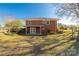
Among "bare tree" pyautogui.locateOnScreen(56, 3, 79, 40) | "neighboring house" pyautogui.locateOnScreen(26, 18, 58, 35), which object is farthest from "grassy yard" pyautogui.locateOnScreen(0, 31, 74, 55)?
"bare tree" pyautogui.locateOnScreen(56, 3, 79, 40)

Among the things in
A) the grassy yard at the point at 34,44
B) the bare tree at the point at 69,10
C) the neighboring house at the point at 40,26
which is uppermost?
the bare tree at the point at 69,10

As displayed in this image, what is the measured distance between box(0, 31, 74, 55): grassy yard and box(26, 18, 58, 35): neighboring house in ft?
0.22

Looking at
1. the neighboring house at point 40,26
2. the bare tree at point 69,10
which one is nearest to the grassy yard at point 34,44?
the neighboring house at point 40,26

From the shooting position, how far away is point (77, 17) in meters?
3.69

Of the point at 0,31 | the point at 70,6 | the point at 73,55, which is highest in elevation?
the point at 70,6

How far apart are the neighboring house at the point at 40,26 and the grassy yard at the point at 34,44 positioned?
0.07 metres

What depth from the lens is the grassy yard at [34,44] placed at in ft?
12.0

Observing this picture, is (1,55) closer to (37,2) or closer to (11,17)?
(11,17)

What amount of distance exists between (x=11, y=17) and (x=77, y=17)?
0.72 metres

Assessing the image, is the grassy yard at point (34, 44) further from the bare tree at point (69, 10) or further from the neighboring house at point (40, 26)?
the bare tree at point (69, 10)

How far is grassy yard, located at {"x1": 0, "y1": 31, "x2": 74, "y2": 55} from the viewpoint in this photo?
367 centimetres

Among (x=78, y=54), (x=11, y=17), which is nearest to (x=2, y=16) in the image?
(x=11, y=17)

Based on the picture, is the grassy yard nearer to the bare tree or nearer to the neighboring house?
the neighboring house

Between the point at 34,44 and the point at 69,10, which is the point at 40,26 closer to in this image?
the point at 34,44
